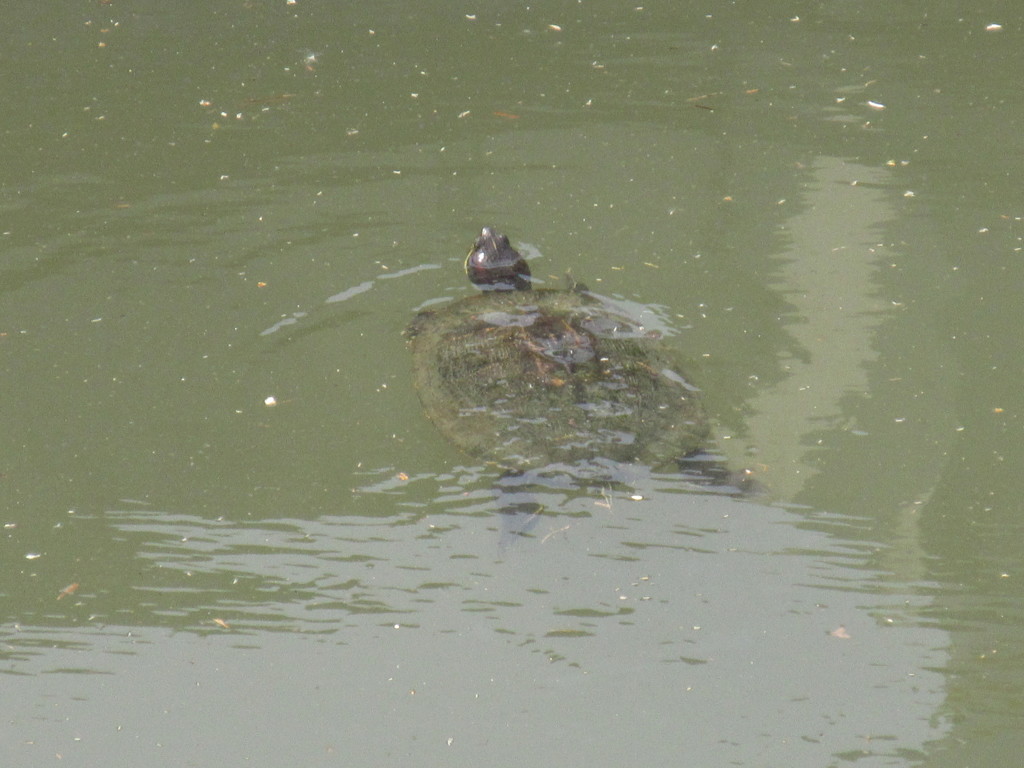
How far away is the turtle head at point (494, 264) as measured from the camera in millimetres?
3900

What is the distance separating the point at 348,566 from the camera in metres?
2.98

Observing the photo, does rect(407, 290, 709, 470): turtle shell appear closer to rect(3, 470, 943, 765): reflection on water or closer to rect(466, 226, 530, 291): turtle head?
rect(3, 470, 943, 765): reflection on water

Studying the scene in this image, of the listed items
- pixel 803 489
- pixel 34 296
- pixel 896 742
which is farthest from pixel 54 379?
pixel 896 742

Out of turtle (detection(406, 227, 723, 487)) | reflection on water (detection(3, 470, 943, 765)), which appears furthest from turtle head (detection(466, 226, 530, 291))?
reflection on water (detection(3, 470, 943, 765))

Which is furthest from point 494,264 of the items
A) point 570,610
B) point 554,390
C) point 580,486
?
point 570,610

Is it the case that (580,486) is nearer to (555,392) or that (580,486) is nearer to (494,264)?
(555,392)

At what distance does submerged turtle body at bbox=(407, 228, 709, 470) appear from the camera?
300 cm

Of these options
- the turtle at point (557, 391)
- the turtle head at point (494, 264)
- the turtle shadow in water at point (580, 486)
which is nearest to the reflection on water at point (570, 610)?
the turtle shadow in water at point (580, 486)

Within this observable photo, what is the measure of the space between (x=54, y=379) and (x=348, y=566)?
1.54 metres

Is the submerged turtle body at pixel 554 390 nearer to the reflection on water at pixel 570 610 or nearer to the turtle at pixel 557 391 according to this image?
the turtle at pixel 557 391

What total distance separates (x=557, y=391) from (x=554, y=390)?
11 millimetres

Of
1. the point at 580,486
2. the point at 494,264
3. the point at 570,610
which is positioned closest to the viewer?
the point at 570,610

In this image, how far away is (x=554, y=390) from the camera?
120 inches

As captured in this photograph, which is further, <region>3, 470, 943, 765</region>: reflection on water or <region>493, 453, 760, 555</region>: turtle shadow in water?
<region>493, 453, 760, 555</region>: turtle shadow in water
